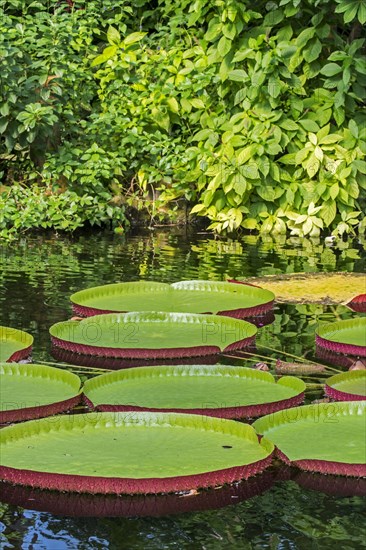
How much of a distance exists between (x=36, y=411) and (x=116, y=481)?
76 cm

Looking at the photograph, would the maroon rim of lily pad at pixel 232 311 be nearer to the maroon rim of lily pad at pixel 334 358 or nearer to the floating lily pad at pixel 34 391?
the maroon rim of lily pad at pixel 334 358

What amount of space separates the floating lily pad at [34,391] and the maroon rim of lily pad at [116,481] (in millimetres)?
537

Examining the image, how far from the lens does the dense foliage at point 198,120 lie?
8.90m

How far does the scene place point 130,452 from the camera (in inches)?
154

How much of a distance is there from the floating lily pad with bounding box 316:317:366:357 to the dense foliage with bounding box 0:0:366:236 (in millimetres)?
3289

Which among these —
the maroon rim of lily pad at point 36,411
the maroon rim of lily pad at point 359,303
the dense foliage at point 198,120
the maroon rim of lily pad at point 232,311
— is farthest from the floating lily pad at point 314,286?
the maroon rim of lily pad at point 36,411

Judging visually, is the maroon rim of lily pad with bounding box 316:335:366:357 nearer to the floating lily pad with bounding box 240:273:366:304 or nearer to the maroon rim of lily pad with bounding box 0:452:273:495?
the floating lily pad with bounding box 240:273:366:304

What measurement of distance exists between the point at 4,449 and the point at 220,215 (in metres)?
5.32

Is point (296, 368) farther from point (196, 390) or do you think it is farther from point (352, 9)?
point (352, 9)

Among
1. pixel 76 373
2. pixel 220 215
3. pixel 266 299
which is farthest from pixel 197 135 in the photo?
pixel 76 373

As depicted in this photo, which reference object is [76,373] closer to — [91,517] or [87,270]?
[91,517]

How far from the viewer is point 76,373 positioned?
200 inches

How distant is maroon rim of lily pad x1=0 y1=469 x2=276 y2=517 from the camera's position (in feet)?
12.0

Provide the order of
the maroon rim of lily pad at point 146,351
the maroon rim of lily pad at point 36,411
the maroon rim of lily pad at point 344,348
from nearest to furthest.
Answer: the maroon rim of lily pad at point 36,411
the maroon rim of lily pad at point 146,351
the maroon rim of lily pad at point 344,348
